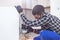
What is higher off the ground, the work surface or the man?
the man

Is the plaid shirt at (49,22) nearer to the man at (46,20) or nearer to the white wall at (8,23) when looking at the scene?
the man at (46,20)

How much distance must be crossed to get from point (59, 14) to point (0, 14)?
1177 millimetres

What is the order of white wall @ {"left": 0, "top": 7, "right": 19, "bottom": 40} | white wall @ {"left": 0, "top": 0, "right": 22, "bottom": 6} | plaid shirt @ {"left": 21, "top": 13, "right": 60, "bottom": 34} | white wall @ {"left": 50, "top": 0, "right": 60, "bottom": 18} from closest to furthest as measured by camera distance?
white wall @ {"left": 0, "top": 7, "right": 19, "bottom": 40}
plaid shirt @ {"left": 21, "top": 13, "right": 60, "bottom": 34}
white wall @ {"left": 0, "top": 0, "right": 22, "bottom": 6}
white wall @ {"left": 50, "top": 0, "right": 60, "bottom": 18}

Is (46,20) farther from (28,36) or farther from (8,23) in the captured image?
(28,36)

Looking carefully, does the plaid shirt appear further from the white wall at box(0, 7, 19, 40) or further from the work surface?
the work surface

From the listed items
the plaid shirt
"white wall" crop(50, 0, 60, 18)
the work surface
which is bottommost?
the work surface

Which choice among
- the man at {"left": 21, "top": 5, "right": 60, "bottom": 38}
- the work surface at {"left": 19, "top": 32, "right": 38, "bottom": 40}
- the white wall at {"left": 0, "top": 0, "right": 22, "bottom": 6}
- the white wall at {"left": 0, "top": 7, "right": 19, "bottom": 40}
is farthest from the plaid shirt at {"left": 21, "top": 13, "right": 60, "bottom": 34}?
the white wall at {"left": 0, "top": 0, "right": 22, "bottom": 6}

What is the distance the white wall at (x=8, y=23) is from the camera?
121 cm

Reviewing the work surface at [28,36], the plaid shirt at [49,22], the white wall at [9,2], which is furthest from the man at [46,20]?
the white wall at [9,2]

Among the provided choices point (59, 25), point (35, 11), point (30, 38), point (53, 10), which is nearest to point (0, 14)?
point (35, 11)

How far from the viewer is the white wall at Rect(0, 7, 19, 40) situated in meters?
1.21

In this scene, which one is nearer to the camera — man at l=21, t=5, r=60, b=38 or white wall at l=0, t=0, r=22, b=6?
man at l=21, t=5, r=60, b=38

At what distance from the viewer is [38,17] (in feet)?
4.89

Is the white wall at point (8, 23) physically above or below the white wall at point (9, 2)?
below
